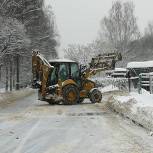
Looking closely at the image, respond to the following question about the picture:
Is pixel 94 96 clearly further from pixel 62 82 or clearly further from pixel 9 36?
pixel 9 36

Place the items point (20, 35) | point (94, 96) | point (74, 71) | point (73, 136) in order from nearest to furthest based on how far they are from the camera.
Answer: point (73, 136), point (94, 96), point (74, 71), point (20, 35)

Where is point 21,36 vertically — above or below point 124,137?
above

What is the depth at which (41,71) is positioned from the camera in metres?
30.5

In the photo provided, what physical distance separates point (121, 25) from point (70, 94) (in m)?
64.7

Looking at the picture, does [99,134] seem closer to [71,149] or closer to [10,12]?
[71,149]

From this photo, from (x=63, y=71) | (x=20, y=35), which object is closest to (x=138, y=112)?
(x=63, y=71)

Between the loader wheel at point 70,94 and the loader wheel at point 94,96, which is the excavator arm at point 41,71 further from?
the loader wheel at point 94,96

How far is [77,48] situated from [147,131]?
363ft

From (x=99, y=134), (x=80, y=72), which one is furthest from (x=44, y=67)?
(x=99, y=134)

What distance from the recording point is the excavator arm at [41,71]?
3006cm

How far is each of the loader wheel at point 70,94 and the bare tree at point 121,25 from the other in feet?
210

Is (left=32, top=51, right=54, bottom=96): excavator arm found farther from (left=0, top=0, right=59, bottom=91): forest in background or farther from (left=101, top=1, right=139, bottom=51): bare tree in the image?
(left=101, top=1, right=139, bottom=51): bare tree

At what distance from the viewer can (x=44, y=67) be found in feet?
99.0

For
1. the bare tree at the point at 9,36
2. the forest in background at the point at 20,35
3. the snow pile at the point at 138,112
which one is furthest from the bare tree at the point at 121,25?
the snow pile at the point at 138,112
